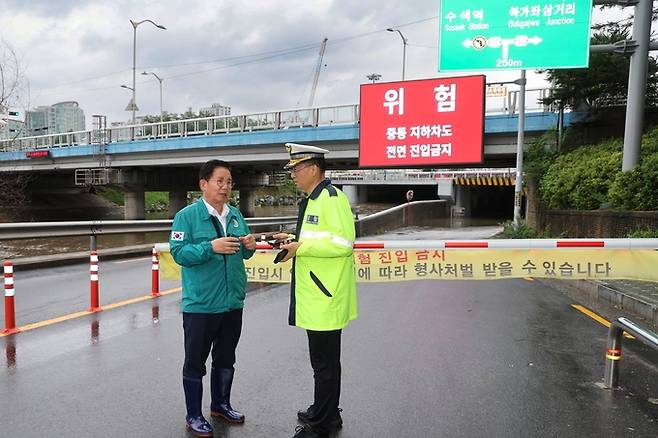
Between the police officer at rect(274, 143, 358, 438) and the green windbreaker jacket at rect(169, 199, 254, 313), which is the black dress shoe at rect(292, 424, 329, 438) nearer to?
the police officer at rect(274, 143, 358, 438)

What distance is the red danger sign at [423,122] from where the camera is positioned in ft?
58.9

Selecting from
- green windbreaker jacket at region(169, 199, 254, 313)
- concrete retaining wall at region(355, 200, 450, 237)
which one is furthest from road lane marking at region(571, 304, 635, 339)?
concrete retaining wall at region(355, 200, 450, 237)

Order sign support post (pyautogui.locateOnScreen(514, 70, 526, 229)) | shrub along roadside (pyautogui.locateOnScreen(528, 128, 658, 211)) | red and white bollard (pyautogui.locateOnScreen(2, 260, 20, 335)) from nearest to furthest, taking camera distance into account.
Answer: red and white bollard (pyautogui.locateOnScreen(2, 260, 20, 335)) < shrub along roadside (pyautogui.locateOnScreen(528, 128, 658, 211)) < sign support post (pyautogui.locateOnScreen(514, 70, 526, 229))

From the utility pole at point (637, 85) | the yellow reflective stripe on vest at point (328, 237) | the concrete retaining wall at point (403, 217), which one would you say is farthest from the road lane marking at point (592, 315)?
the concrete retaining wall at point (403, 217)

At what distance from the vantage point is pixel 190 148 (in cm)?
3158

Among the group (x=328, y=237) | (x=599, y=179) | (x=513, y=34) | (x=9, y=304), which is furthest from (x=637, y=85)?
(x=9, y=304)

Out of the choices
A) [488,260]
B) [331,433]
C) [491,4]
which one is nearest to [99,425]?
[331,433]

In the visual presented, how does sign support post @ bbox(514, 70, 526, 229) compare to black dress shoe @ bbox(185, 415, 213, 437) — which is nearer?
black dress shoe @ bbox(185, 415, 213, 437)

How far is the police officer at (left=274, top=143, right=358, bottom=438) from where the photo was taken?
319cm

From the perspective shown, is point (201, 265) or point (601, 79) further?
point (601, 79)

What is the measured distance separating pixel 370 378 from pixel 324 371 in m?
1.39

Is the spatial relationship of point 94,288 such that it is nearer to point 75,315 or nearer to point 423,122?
point 75,315

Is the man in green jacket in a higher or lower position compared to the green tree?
lower

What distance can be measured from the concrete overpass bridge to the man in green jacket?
741 inches
